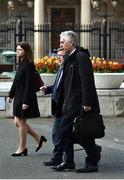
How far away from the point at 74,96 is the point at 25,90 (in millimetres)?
1428

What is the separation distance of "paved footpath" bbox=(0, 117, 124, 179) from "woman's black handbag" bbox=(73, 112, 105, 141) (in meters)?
0.56

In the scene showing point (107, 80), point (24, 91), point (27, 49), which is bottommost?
point (107, 80)

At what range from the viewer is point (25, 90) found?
973 centimetres

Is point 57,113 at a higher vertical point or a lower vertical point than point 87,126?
higher

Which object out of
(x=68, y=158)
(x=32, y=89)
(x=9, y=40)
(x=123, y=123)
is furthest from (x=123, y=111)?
(x=9, y=40)

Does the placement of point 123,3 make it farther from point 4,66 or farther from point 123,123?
point 123,123

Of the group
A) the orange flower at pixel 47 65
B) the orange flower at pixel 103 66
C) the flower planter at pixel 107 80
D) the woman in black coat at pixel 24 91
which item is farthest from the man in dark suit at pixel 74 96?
the orange flower at pixel 103 66

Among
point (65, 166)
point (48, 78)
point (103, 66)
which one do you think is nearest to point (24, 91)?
point (65, 166)

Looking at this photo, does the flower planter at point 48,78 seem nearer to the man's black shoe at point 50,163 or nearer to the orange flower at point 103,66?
the orange flower at point 103,66

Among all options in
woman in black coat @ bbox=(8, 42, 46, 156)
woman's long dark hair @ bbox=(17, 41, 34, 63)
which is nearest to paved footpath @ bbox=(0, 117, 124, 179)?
woman in black coat @ bbox=(8, 42, 46, 156)

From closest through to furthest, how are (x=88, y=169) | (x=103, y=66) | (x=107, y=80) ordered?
(x=88, y=169), (x=107, y=80), (x=103, y=66)

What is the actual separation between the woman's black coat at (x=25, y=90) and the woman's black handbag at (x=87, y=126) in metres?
1.48

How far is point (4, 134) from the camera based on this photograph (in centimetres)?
1226

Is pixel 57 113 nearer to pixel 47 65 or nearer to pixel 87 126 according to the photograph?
pixel 87 126
